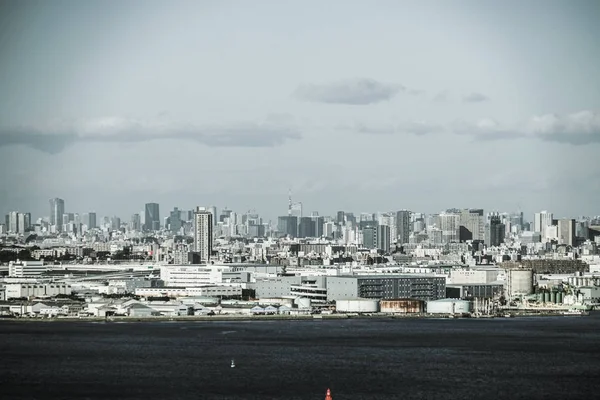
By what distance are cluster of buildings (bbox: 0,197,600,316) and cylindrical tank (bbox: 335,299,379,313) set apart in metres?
0.03

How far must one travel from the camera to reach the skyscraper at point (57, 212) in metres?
84.8

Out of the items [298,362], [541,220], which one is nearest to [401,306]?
[298,362]

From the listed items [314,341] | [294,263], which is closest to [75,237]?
[294,263]

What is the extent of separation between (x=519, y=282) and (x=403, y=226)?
41824 mm

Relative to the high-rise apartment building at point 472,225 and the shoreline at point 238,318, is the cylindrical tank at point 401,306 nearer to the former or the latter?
the shoreline at point 238,318

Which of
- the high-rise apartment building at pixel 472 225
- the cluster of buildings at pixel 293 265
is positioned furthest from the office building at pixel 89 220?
the high-rise apartment building at pixel 472 225

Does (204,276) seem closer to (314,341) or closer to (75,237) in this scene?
(314,341)

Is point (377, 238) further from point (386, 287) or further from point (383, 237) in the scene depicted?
point (386, 287)

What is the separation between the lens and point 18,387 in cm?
1661

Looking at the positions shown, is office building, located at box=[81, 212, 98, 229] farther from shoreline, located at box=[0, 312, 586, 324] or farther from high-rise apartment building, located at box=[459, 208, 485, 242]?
shoreline, located at box=[0, 312, 586, 324]

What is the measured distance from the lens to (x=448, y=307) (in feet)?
117

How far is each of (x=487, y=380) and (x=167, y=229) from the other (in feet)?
260

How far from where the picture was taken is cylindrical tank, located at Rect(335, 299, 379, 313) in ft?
115

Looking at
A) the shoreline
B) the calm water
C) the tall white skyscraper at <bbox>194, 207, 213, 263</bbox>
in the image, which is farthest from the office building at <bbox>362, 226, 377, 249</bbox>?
the calm water
